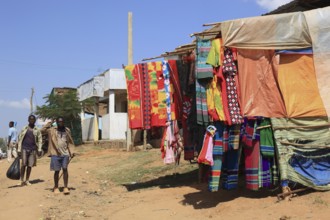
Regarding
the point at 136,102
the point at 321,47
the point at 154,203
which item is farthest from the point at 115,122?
the point at 321,47

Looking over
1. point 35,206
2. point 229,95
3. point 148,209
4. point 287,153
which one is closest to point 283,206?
point 287,153

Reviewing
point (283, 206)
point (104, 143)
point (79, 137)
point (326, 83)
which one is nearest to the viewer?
point (283, 206)

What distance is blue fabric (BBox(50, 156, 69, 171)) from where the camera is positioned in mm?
9289

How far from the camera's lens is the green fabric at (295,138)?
662cm

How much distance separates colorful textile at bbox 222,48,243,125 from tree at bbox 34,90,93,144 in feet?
68.2

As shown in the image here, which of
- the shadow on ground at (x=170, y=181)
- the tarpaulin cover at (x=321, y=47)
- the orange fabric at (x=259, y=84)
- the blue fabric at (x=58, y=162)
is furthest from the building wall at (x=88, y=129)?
the tarpaulin cover at (x=321, y=47)

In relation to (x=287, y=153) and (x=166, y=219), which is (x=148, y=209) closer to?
(x=166, y=219)

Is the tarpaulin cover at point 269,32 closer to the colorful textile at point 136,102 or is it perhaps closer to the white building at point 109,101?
the colorful textile at point 136,102

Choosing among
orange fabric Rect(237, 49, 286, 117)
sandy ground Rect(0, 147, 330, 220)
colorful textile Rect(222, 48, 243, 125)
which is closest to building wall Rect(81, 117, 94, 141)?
sandy ground Rect(0, 147, 330, 220)

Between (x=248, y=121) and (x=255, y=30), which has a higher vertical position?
(x=255, y=30)

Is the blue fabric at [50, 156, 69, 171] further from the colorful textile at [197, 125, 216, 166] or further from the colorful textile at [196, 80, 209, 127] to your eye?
the colorful textile at [197, 125, 216, 166]

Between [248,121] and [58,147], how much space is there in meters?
4.48

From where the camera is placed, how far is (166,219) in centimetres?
677

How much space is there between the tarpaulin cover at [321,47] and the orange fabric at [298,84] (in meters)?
0.09
